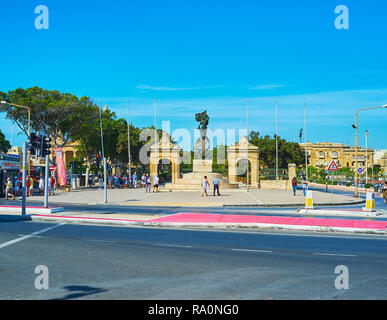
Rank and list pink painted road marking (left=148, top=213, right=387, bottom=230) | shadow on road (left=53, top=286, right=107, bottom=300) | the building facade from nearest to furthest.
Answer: shadow on road (left=53, top=286, right=107, bottom=300) < pink painted road marking (left=148, top=213, right=387, bottom=230) < the building facade

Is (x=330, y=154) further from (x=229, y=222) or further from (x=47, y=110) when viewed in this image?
(x=229, y=222)

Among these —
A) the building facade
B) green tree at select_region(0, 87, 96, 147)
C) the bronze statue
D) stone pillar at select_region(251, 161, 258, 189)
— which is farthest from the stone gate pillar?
the building facade

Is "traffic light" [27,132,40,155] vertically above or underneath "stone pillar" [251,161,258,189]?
above

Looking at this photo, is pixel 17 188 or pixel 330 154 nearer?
pixel 17 188

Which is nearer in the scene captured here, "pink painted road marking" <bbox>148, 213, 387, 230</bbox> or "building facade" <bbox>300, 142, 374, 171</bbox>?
"pink painted road marking" <bbox>148, 213, 387, 230</bbox>

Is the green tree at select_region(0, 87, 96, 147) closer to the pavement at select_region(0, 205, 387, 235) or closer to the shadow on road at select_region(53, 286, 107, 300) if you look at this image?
the pavement at select_region(0, 205, 387, 235)

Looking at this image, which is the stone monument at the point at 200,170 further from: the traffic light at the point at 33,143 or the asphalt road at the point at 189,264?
the asphalt road at the point at 189,264

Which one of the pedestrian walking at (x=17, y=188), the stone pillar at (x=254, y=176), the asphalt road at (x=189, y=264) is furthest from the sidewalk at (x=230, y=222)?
the stone pillar at (x=254, y=176)

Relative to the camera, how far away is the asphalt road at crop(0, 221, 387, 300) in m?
6.69

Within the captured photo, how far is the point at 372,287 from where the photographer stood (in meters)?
6.97

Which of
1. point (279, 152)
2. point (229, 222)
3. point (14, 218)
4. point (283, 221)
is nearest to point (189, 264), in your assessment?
point (229, 222)

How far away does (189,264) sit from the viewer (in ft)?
29.0
